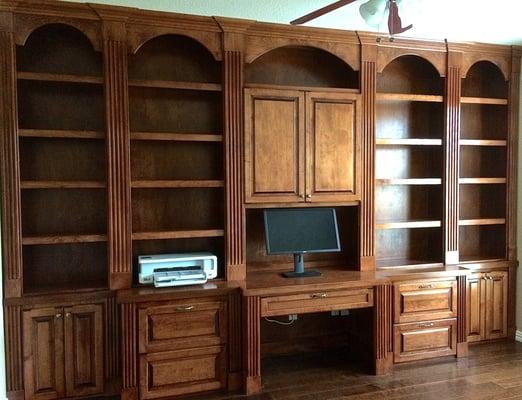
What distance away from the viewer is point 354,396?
3.27m

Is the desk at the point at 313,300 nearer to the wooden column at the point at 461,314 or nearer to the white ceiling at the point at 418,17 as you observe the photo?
the wooden column at the point at 461,314

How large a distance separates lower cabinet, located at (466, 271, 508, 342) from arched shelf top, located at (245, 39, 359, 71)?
2.17 m

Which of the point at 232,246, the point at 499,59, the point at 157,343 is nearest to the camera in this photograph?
the point at 157,343

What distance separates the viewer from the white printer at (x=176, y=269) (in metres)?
3.30

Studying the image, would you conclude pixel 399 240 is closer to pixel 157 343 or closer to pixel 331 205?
pixel 331 205

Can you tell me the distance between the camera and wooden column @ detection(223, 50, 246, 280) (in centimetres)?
353

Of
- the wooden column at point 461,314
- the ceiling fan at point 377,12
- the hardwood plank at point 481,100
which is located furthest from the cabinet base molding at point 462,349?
the ceiling fan at point 377,12

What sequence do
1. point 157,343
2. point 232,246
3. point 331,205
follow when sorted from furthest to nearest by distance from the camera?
1. point 331,205
2. point 232,246
3. point 157,343

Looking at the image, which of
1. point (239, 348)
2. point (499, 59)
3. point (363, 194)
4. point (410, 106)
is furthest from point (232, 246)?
point (499, 59)

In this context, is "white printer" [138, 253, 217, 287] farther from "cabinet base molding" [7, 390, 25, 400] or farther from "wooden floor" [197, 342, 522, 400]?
"cabinet base molding" [7, 390, 25, 400]

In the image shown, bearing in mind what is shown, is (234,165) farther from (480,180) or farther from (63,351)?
(480,180)

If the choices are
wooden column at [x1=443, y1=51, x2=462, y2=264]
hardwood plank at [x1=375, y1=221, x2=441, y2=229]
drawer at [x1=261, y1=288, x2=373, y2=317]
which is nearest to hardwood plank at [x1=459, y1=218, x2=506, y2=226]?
wooden column at [x1=443, y1=51, x2=462, y2=264]

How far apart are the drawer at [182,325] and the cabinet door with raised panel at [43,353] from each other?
60 cm

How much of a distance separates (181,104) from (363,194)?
5.45 ft
